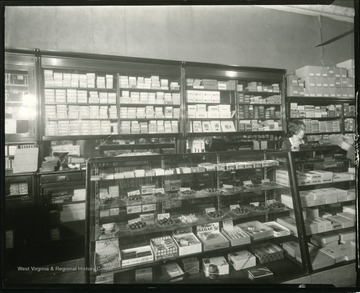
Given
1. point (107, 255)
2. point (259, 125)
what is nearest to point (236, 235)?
point (107, 255)

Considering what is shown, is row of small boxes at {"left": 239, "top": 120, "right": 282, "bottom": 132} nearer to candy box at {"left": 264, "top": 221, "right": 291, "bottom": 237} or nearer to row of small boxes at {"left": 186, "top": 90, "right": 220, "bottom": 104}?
row of small boxes at {"left": 186, "top": 90, "right": 220, "bottom": 104}

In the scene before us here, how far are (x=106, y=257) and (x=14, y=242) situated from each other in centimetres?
225

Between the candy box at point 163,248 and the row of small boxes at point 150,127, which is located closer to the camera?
the candy box at point 163,248

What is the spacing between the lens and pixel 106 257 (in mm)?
1973

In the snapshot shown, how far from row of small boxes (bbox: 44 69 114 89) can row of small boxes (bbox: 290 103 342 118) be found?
419cm

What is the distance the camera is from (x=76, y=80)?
3.72 meters

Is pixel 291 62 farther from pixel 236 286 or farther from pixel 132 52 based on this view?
pixel 236 286

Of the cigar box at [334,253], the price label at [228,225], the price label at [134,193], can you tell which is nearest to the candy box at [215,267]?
the price label at [228,225]

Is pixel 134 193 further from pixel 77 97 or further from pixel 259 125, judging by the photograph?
pixel 259 125

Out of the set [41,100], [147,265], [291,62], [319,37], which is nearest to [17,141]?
[41,100]

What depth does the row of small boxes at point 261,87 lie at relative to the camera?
15.2ft

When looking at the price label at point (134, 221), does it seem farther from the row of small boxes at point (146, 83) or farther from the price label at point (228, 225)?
the row of small boxes at point (146, 83)

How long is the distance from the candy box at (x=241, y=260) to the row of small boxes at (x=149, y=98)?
116 inches

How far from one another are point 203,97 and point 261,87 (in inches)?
56.8
